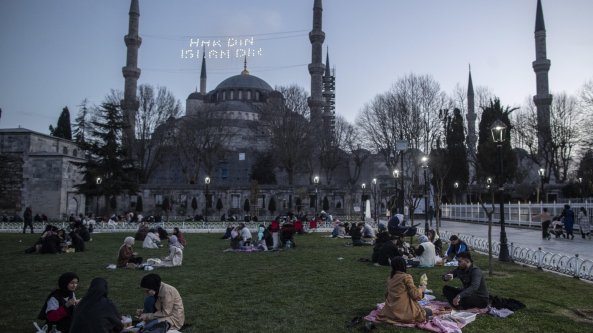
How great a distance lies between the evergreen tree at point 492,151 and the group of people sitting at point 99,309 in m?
34.5

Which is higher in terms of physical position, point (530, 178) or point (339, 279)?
point (530, 178)

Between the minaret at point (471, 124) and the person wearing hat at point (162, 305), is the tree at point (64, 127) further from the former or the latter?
the person wearing hat at point (162, 305)

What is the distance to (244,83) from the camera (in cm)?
7062

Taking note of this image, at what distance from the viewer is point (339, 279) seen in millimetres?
9570

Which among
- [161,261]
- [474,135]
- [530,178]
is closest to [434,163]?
[474,135]

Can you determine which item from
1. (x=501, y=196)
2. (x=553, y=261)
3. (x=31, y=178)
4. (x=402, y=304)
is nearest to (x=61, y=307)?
(x=402, y=304)

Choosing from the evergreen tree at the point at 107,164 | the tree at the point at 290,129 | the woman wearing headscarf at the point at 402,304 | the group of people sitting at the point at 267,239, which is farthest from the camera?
the tree at the point at 290,129

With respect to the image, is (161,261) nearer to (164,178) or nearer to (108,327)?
(108,327)

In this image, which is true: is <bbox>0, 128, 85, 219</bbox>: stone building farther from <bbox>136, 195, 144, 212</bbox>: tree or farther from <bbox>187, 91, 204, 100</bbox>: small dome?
<bbox>187, 91, 204, 100</bbox>: small dome

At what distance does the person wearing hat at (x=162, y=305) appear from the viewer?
18.9 ft

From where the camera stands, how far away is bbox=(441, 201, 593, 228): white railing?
21109mm

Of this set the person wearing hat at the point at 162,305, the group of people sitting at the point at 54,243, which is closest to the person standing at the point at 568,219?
the person wearing hat at the point at 162,305

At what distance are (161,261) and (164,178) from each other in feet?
153

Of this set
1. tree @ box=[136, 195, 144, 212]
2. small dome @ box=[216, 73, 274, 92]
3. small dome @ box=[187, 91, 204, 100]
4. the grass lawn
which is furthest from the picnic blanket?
small dome @ box=[187, 91, 204, 100]
